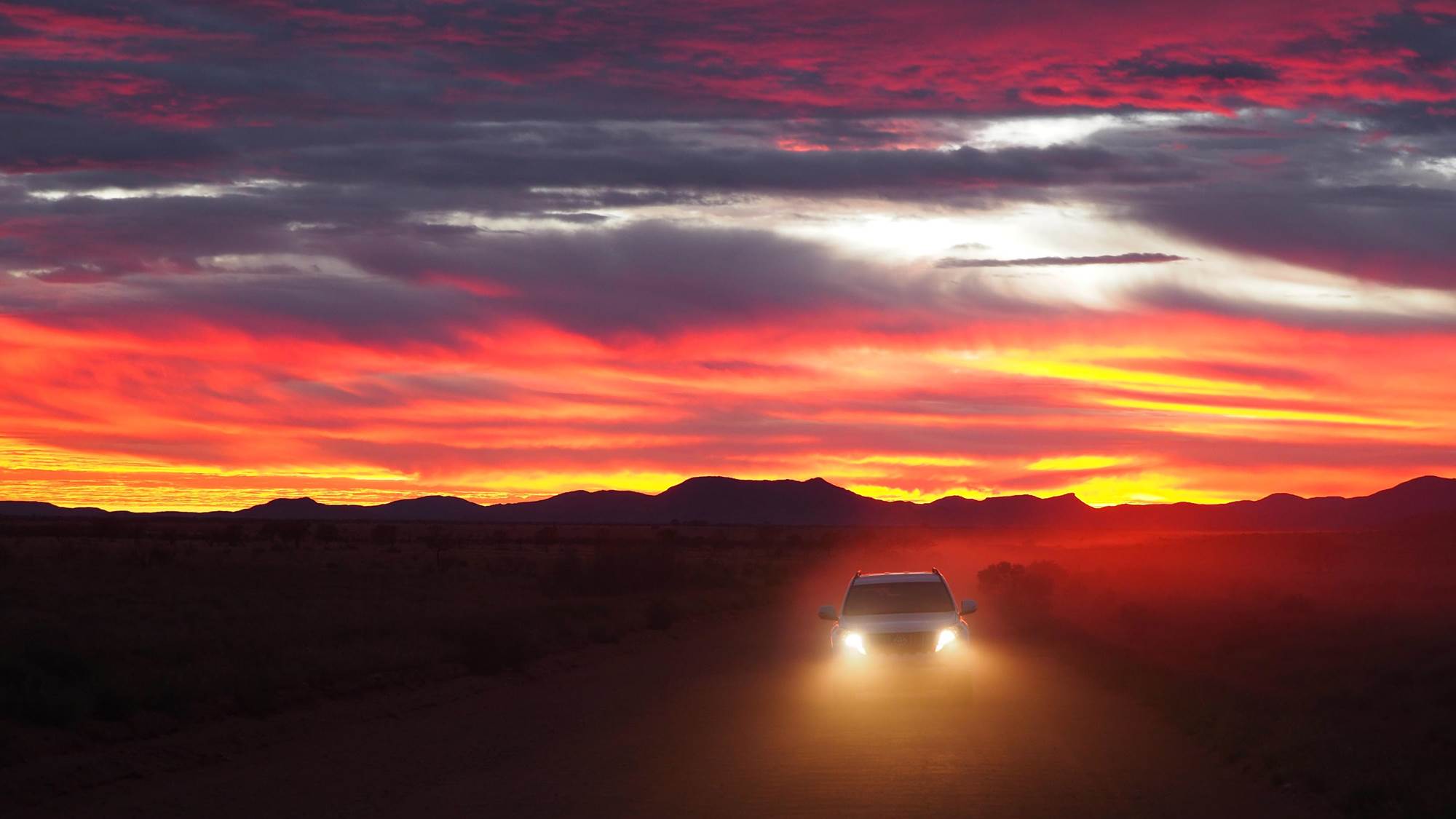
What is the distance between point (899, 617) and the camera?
18344 millimetres

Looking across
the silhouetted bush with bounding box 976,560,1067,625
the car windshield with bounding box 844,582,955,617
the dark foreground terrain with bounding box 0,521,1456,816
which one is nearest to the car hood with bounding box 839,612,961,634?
the car windshield with bounding box 844,582,955,617

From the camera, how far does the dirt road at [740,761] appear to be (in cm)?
1163

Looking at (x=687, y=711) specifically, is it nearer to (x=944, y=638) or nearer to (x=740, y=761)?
(x=944, y=638)

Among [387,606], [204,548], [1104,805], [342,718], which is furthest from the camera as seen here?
[204,548]

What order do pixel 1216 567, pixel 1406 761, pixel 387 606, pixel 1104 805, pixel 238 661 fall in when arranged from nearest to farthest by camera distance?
pixel 1104 805, pixel 1406 761, pixel 238 661, pixel 387 606, pixel 1216 567

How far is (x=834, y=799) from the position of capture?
A: 11.6 m

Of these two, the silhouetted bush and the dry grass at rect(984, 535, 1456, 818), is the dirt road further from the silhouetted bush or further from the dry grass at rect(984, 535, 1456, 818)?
the silhouetted bush

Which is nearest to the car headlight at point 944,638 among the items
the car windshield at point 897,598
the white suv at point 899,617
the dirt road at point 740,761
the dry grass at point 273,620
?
the white suv at point 899,617

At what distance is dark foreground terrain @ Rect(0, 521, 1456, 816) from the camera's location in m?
12.2

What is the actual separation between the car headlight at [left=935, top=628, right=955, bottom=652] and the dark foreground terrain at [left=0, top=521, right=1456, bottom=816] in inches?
15.0

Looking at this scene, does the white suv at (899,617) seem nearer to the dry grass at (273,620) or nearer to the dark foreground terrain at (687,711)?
the dark foreground terrain at (687,711)

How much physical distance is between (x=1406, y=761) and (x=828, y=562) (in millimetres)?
79687

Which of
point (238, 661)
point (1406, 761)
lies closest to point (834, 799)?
point (1406, 761)

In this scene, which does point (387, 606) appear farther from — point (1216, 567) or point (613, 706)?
point (1216, 567)
